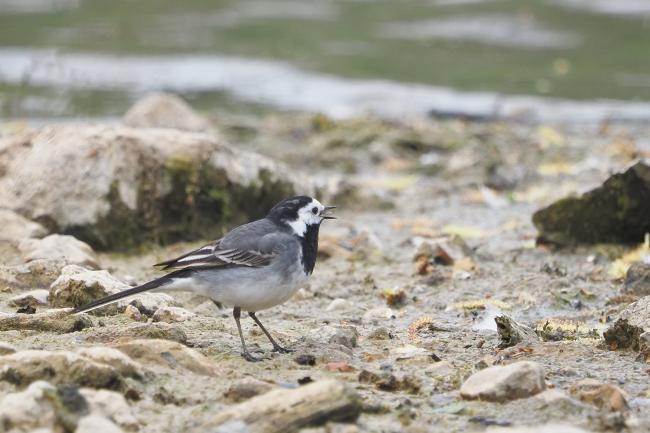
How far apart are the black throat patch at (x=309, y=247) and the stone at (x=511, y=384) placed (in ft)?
5.54

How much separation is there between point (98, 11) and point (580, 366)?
70.3 feet

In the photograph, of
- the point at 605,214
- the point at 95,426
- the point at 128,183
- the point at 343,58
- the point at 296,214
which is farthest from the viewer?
the point at 343,58

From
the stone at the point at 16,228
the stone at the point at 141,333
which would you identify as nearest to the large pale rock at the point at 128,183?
the stone at the point at 16,228

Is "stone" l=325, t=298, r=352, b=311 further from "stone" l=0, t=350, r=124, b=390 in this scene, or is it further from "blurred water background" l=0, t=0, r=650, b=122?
"blurred water background" l=0, t=0, r=650, b=122

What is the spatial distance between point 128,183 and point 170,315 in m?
2.56

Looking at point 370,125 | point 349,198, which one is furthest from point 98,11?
point 349,198

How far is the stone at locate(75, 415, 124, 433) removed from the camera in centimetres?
463

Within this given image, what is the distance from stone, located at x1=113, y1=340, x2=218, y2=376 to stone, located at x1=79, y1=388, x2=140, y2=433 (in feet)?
2.14

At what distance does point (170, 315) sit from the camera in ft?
23.1

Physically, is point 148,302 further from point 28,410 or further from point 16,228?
point 28,410

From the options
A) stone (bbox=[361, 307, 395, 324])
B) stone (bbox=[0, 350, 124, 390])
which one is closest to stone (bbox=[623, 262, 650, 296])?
stone (bbox=[361, 307, 395, 324])

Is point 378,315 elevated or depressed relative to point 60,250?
depressed

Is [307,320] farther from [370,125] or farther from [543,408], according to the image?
[370,125]

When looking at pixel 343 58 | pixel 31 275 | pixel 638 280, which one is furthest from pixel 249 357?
pixel 343 58
